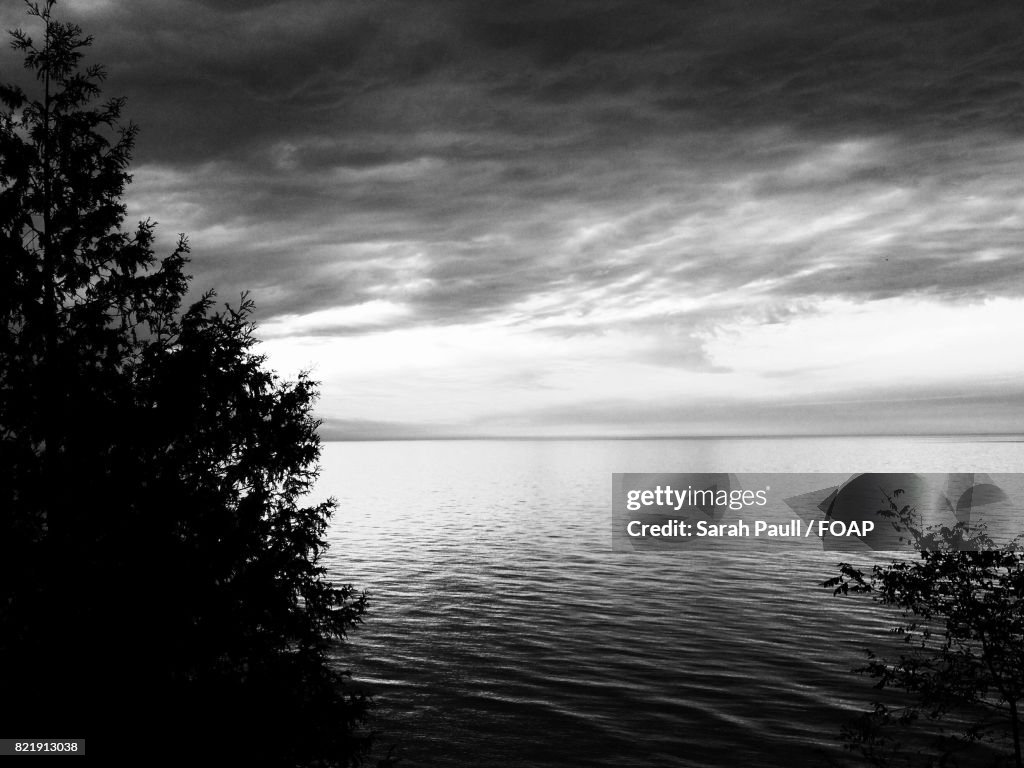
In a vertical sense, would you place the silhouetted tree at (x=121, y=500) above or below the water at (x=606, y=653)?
above

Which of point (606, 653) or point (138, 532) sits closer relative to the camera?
point (138, 532)

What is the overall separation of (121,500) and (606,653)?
1101 inches

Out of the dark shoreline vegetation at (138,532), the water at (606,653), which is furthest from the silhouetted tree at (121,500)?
Result: the water at (606,653)

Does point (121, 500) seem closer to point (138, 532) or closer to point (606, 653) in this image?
point (138, 532)

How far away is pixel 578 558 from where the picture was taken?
67.3 metres

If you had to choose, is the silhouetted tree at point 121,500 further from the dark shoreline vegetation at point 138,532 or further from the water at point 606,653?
the water at point 606,653

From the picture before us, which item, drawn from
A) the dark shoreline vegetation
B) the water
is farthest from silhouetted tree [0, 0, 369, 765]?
the water

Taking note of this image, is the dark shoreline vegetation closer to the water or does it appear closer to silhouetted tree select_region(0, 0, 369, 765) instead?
silhouetted tree select_region(0, 0, 369, 765)

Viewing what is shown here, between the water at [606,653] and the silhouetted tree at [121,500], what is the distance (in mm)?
10182

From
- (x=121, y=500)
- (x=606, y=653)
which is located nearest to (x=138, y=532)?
(x=121, y=500)

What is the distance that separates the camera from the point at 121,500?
1877cm

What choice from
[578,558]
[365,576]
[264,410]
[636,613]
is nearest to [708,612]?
[636,613]

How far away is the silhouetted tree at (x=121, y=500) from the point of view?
1741cm

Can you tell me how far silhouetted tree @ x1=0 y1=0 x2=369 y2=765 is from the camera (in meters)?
17.4
